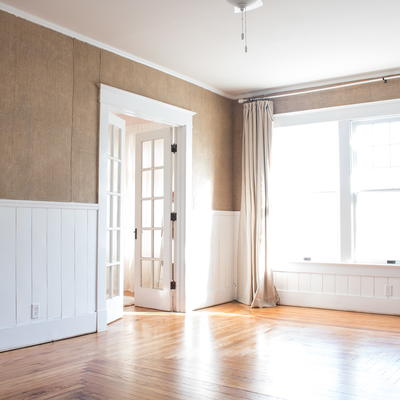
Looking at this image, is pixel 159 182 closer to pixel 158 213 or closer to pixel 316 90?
pixel 158 213

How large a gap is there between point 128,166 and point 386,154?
161 inches

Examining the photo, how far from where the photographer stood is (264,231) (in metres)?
6.48

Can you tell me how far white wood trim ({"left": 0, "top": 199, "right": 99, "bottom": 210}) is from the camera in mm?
4039

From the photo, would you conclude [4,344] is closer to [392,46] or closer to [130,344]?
[130,344]

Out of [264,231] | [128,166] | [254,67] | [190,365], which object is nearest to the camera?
[190,365]

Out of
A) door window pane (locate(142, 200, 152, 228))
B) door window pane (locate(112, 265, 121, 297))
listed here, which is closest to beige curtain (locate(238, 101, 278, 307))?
door window pane (locate(142, 200, 152, 228))

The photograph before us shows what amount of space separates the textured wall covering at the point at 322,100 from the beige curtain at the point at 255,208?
0.21m

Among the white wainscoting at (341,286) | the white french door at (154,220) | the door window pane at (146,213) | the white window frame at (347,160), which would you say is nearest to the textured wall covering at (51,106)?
the white french door at (154,220)

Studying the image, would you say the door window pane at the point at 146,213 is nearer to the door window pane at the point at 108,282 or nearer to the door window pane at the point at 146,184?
the door window pane at the point at 146,184

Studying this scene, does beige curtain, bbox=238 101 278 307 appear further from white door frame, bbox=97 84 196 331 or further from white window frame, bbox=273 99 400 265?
white door frame, bbox=97 84 196 331

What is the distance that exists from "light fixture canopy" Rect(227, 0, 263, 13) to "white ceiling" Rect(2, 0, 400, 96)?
0.64ft

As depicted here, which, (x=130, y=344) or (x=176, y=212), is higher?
(x=176, y=212)

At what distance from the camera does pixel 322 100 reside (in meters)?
6.32

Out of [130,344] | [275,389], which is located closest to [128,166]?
[130,344]
